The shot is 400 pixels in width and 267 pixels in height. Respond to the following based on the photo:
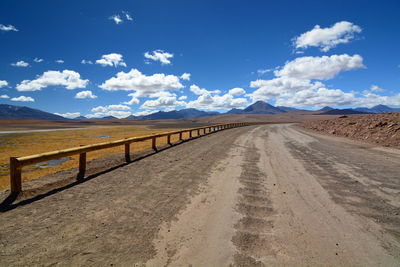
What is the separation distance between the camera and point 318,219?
3.47 m

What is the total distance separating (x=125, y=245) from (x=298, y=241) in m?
2.52

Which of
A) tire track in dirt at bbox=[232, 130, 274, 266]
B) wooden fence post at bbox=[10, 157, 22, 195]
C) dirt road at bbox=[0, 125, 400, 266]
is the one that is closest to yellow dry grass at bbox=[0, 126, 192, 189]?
wooden fence post at bbox=[10, 157, 22, 195]

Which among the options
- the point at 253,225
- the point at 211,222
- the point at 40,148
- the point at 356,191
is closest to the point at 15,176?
the point at 211,222

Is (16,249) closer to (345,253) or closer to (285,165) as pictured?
(345,253)

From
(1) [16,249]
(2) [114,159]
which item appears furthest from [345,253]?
(2) [114,159]

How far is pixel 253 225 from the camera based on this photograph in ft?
10.8

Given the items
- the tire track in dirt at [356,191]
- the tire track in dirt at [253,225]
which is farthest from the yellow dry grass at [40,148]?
the tire track in dirt at [356,191]

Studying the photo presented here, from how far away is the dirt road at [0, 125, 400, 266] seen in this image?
8.43 ft

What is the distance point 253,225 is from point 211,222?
0.71 m

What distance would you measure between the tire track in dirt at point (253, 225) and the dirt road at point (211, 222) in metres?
0.02

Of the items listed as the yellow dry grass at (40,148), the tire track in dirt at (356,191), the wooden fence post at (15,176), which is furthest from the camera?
the yellow dry grass at (40,148)

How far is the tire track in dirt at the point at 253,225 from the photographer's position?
8.47 ft

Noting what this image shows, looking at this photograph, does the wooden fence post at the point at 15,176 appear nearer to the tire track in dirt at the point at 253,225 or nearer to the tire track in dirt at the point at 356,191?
the tire track in dirt at the point at 253,225

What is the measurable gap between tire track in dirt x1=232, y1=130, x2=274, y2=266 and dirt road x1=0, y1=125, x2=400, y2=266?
0.02m
